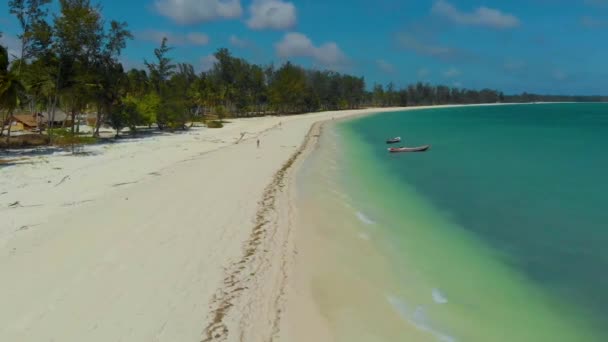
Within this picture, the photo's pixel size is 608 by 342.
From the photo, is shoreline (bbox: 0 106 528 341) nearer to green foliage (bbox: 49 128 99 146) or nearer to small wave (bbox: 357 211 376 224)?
small wave (bbox: 357 211 376 224)

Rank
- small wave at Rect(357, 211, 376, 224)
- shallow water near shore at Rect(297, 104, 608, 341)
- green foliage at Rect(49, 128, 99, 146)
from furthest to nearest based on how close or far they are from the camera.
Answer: green foliage at Rect(49, 128, 99, 146) < small wave at Rect(357, 211, 376, 224) < shallow water near shore at Rect(297, 104, 608, 341)

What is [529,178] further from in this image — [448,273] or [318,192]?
[448,273]

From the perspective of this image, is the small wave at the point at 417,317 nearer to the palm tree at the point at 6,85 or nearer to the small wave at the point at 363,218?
the small wave at the point at 363,218

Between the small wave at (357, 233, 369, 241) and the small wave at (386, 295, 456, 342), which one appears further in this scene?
the small wave at (357, 233, 369, 241)

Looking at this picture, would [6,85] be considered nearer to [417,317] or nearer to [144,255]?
[144,255]

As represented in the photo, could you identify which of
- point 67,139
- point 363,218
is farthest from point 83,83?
point 363,218

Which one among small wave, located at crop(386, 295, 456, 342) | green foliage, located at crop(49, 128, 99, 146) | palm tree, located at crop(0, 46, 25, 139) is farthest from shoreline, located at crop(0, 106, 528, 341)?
green foliage, located at crop(49, 128, 99, 146)
